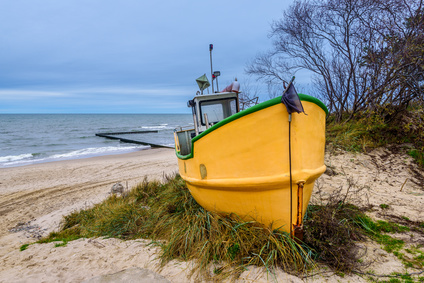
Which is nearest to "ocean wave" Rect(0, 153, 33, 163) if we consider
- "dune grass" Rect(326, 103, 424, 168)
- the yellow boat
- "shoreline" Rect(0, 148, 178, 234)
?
"shoreline" Rect(0, 148, 178, 234)

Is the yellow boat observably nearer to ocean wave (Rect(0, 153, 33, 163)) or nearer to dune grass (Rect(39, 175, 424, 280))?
dune grass (Rect(39, 175, 424, 280))

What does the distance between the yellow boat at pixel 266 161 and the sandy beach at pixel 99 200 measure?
719 mm

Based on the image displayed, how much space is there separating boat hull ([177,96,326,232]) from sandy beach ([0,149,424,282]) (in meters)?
0.73

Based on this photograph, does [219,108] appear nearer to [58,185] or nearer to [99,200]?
[99,200]

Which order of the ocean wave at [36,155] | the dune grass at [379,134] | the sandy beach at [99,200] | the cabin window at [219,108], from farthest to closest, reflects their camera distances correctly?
the ocean wave at [36,155] < the dune grass at [379,134] < the cabin window at [219,108] < the sandy beach at [99,200]

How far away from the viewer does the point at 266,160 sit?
2.92 metres

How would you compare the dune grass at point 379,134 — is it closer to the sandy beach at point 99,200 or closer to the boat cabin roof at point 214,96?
the sandy beach at point 99,200

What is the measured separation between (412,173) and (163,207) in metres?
6.05

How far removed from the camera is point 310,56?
923 cm


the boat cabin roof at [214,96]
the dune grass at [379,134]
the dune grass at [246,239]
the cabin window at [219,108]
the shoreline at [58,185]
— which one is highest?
the boat cabin roof at [214,96]

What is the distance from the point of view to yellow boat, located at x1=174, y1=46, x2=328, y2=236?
286cm

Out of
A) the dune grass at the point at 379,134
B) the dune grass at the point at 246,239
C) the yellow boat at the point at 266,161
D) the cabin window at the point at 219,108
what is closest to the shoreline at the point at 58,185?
the dune grass at the point at 246,239

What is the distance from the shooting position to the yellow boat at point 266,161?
9.37 ft

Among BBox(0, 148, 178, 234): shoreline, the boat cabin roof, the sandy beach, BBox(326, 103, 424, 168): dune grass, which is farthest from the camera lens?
BBox(326, 103, 424, 168): dune grass
